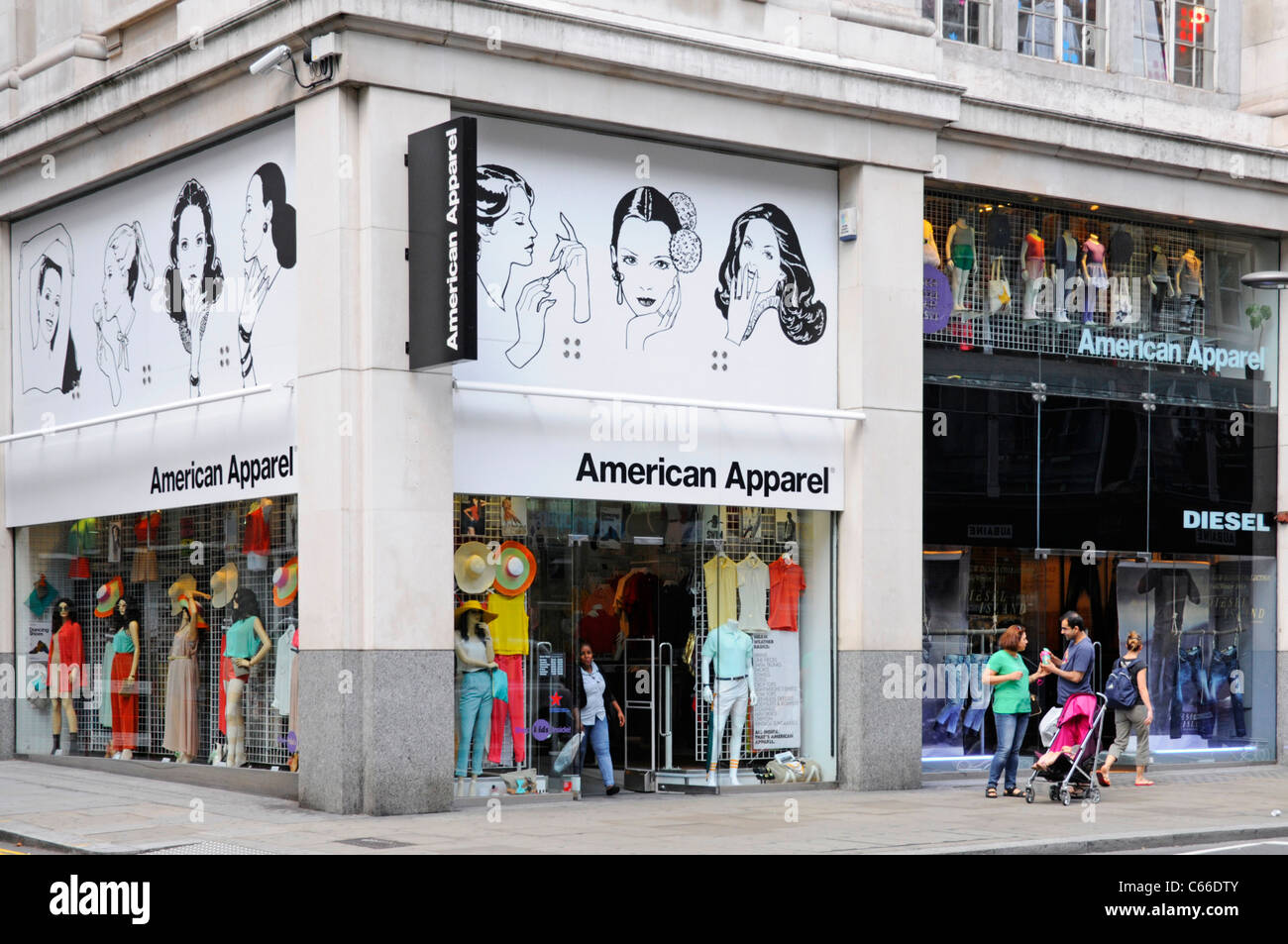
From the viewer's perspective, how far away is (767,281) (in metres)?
18.4

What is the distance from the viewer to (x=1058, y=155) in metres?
20.5

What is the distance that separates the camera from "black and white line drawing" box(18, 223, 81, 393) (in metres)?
20.5

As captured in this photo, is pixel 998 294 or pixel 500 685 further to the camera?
pixel 998 294

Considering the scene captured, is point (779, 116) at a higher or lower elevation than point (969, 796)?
higher

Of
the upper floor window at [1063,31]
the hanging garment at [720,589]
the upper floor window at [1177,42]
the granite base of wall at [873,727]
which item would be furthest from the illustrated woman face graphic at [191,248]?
the upper floor window at [1177,42]

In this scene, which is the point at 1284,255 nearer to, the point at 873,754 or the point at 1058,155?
the point at 1058,155

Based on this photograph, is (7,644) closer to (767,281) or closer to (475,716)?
(475,716)

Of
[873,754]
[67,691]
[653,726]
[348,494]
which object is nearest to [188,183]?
[348,494]

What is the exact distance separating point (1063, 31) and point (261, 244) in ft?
34.4

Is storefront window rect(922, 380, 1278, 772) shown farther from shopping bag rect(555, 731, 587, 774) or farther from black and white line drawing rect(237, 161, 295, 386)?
black and white line drawing rect(237, 161, 295, 386)

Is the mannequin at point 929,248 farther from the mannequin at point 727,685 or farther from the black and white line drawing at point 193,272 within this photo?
the black and white line drawing at point 193,272

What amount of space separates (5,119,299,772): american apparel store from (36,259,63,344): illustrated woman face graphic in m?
0.03

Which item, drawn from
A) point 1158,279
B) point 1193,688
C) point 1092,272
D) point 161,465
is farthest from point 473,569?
point 1193,688

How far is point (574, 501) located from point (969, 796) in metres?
5.18
